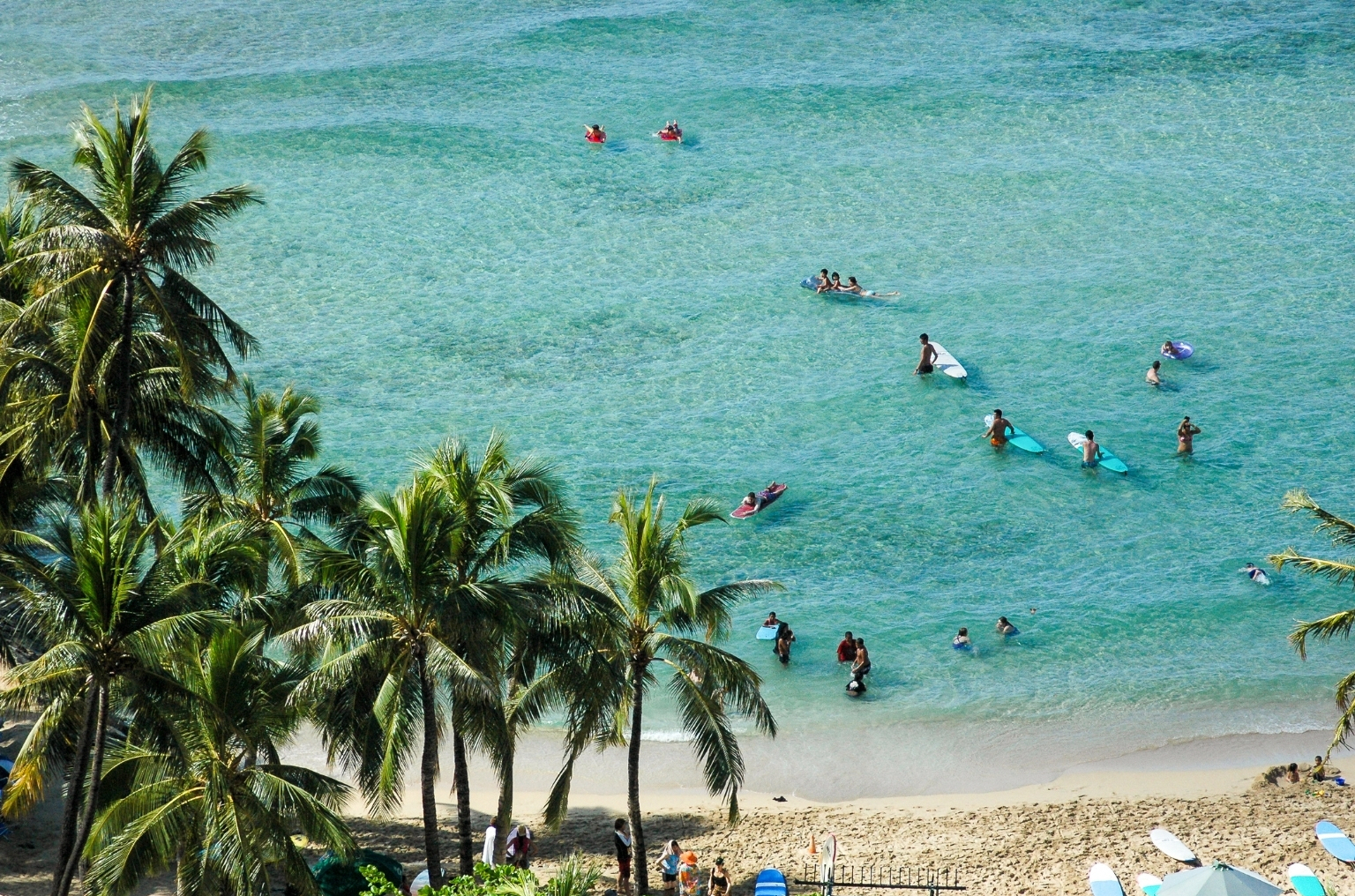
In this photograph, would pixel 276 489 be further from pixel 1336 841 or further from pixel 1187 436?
pixel 1187 436

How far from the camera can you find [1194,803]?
27203mm

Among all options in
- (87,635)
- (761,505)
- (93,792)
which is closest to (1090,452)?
(761,505)

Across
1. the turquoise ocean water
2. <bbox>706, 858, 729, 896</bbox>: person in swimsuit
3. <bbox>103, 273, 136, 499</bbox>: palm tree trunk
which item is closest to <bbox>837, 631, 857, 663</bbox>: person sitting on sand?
the turquoise ocean water

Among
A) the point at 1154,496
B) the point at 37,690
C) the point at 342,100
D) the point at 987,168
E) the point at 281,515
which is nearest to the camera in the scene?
the point at 37,690

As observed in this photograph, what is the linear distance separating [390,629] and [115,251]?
7.78m

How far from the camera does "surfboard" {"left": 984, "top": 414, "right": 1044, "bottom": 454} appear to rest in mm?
40625

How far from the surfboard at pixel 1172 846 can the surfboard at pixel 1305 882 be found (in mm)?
1515

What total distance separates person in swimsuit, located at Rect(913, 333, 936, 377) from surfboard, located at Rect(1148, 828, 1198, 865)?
2108 cm

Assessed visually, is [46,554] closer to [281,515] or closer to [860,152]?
[281,515]

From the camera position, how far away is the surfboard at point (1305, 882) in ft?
75.7

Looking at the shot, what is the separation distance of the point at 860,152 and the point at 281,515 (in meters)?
39.3

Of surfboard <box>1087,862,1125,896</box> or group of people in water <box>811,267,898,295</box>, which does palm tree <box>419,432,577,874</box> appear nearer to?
surfboard <box>1087,862,1125,896</box>

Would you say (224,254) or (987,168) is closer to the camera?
(224,254)

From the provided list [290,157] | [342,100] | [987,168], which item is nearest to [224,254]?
[290,157]
